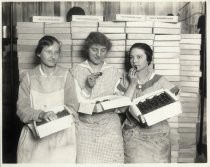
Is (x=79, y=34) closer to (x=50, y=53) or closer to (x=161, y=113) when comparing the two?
(x=50, y=53)

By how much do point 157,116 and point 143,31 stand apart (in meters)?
0.46

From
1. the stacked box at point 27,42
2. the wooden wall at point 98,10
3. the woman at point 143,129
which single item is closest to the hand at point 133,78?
the woman at point 143,129

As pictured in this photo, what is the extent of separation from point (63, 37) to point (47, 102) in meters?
0.38

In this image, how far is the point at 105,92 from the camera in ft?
4.26

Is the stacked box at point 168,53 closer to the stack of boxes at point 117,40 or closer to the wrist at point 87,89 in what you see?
the stack of boxes at point 117,40

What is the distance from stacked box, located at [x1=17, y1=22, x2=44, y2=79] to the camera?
1439 millimetres

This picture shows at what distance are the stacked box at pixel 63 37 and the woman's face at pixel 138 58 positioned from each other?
32 centimetres

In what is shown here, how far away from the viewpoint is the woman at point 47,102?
1.21m

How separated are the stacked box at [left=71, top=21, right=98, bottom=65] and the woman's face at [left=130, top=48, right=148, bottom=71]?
252mm

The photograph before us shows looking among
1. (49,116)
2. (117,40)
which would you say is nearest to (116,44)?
(117,40)

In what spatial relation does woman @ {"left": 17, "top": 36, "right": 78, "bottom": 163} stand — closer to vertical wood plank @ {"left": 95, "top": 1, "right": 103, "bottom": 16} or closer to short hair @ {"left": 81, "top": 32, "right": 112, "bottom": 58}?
short hair @ {"left": 81, "top": 32, "right": 112, "bottom": 58}

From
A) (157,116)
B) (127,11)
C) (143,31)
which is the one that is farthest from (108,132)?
(127,11)

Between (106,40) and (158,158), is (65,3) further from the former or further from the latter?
(158,158)

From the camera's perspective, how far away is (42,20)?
4.76ft
